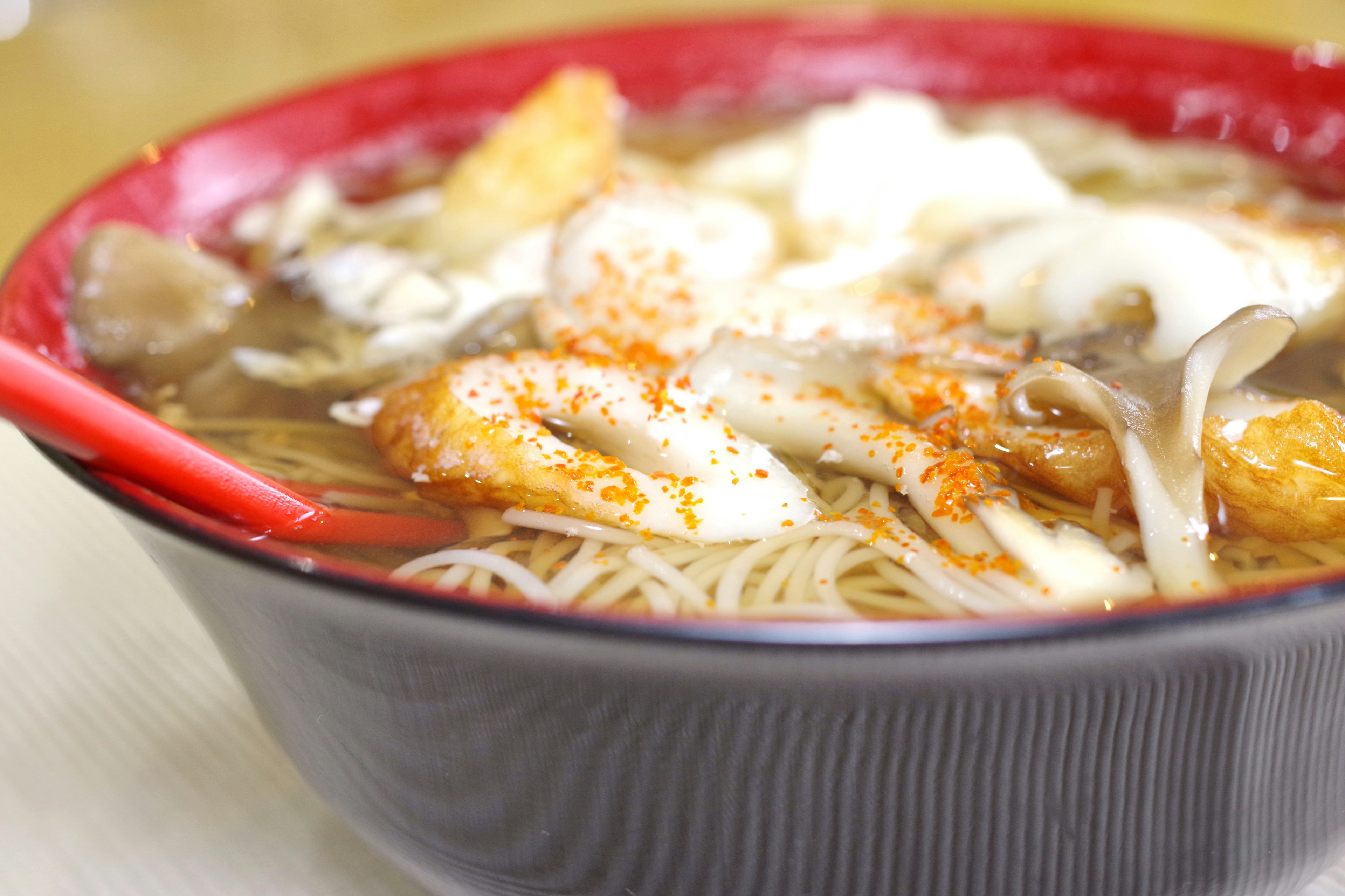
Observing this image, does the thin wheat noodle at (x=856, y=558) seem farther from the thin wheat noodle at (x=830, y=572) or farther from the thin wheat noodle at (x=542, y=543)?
the thin wheat noodle at (x=542, y=543)

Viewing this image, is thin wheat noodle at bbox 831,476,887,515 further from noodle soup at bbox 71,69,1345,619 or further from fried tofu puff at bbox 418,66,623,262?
fried tofu puff at bbox 418,66,623,262

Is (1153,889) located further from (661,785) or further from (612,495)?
(612,495)

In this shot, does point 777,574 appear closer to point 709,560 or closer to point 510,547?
point 709,560

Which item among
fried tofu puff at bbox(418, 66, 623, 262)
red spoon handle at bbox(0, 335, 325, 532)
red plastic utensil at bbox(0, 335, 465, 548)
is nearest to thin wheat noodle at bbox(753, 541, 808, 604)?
red plastic utensil at bbox(0, 335, 465, 548)

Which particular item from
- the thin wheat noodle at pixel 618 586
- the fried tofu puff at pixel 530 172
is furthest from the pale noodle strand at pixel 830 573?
the fried tofu puff at pixel 530 172

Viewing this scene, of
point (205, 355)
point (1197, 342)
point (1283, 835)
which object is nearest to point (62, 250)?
point (205, 355)

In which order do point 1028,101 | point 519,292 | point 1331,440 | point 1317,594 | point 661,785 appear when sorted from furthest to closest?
point 1028,101 → point 519,292 → point 1331,440 → point 661,785 → point 1317,594
